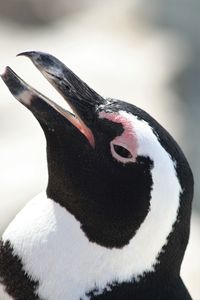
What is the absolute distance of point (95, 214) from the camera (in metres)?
2.08

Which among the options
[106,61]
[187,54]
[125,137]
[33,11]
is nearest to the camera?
[125,137]

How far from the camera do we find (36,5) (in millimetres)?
5105

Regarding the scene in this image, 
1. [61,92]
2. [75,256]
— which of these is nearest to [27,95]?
[61,92]

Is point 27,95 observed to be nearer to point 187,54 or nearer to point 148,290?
point 148,290

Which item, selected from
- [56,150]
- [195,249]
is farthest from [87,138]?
[195,249]

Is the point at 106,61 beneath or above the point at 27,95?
beneath

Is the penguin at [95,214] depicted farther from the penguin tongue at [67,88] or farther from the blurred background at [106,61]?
the blurred background at [106,61]

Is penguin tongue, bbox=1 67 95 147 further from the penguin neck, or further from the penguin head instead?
the penguin neck

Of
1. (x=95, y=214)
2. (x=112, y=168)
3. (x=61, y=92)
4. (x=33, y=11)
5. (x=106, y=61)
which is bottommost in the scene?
(x=106, y=61)

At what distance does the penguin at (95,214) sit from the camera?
2.03 metres

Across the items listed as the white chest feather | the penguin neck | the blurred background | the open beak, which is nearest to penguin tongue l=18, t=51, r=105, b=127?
the open beak

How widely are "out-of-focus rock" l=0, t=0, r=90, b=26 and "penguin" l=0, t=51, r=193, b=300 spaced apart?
3000 millimetres

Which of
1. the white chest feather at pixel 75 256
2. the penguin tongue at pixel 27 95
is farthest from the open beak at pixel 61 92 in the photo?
the white chest feather at pixel 75 256

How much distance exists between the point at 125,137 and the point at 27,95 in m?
0.24
